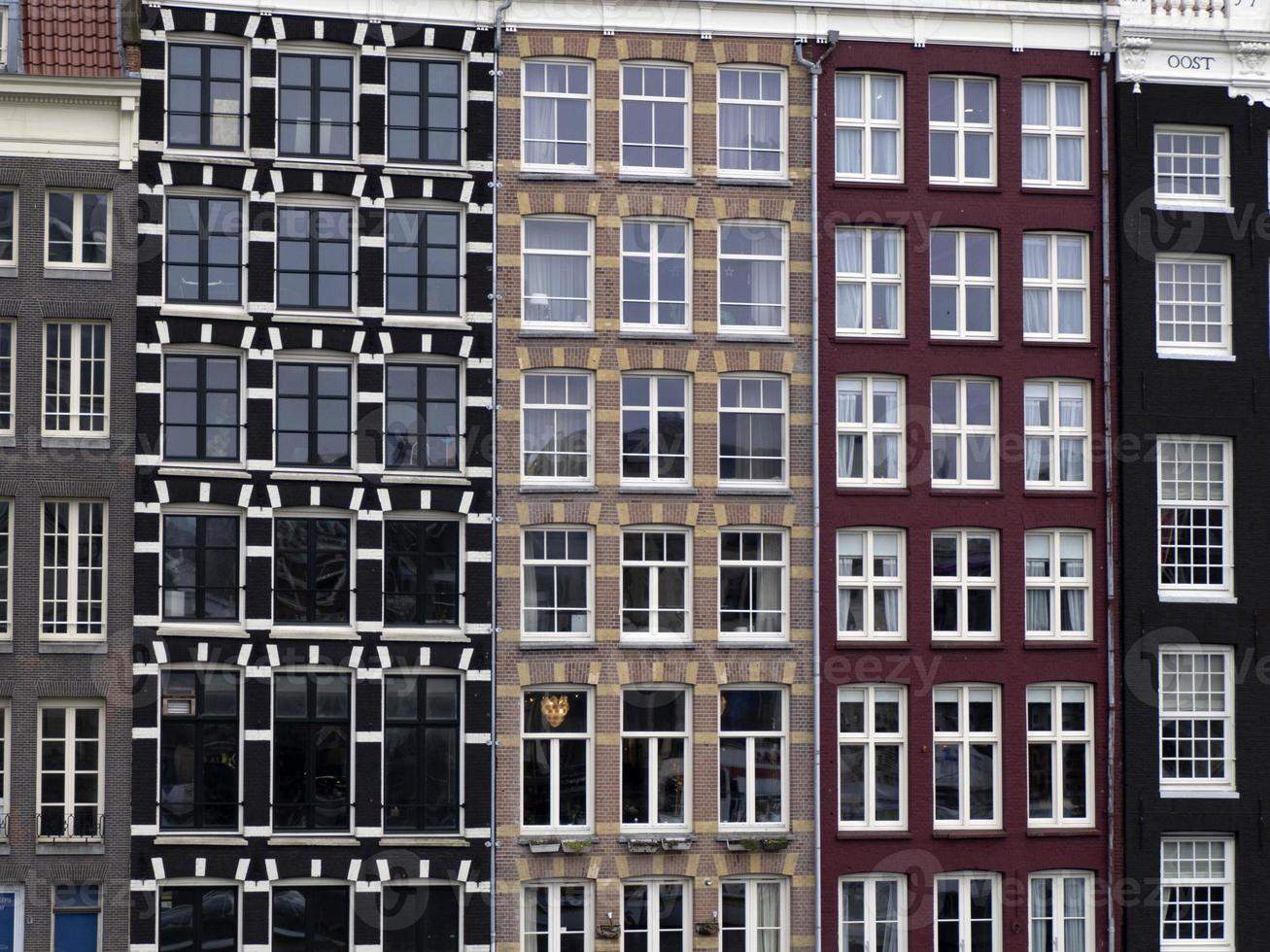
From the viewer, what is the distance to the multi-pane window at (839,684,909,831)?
36562 millimetres

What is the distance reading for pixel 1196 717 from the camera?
37375 millimetres

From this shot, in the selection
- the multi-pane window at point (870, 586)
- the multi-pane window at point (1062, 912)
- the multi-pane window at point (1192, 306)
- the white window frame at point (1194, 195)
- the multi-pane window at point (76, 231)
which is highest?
the white window frame at point (1194, 195)

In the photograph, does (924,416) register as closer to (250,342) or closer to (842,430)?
(842,430)

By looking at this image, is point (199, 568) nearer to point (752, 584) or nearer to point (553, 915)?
point (553, 915)

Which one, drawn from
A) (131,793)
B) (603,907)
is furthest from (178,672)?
(603,907)

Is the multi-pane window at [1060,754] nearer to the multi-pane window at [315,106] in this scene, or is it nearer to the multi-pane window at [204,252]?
the multi-pane window at [315,106]

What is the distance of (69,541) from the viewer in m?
34.7

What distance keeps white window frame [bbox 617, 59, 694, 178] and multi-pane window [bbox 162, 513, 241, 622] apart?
1034 cm

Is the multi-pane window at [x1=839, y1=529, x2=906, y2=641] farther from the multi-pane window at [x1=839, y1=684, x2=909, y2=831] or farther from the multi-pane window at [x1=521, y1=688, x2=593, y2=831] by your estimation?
the multi-pane window at [x1=521, y1=688, x2=593, y2=831]

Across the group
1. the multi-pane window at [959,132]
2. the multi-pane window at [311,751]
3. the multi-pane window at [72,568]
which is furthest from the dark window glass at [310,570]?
the multi-pane window at [959,132]

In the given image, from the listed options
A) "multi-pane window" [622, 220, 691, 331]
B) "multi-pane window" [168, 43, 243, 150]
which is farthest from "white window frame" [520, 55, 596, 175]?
"multi-pane window" [168, 43, 243, 150]

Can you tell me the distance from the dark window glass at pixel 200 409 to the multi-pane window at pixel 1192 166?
1860 centimetres

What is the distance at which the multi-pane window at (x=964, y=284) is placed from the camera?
123 feet

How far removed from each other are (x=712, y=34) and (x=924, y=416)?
848cm
